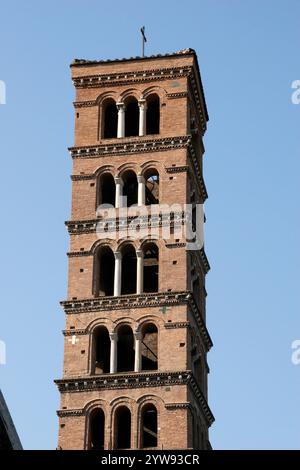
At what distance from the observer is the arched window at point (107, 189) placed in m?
53.8

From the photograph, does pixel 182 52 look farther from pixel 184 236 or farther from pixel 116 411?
pixel 116 411

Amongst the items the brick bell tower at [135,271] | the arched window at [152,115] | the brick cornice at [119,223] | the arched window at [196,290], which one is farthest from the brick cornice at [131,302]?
the arched window at [152,115]

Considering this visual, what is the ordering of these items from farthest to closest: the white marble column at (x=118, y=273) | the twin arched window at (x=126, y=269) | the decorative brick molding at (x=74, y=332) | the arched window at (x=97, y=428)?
1. the twin arched window at (x=126, y=269)
2. the white marble column at (x=118, y=273)
3. the decorative brick molding at (x=74, y=332)
4. the arched window at (x=97, y=428)

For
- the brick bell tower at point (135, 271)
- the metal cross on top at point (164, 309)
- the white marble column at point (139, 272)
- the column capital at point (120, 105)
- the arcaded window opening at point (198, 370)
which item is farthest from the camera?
the column capital at point (120, 105)

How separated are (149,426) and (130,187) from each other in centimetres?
1041

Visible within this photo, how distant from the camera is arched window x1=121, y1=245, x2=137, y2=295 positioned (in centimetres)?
5238

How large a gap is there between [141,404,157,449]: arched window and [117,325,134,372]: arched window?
2.27 meters

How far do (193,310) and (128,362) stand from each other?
10.6 ft

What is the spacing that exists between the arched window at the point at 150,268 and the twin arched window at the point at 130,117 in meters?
5.24

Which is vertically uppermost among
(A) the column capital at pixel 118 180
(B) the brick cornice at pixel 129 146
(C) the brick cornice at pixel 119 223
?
(B) the brick cornice at pixel 129 146

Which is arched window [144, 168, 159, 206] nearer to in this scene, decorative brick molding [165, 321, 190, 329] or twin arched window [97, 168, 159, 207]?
twin arched window [97, 168, 159, 207]

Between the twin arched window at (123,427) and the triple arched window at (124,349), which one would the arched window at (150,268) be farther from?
the twin arched window at (123,427)
